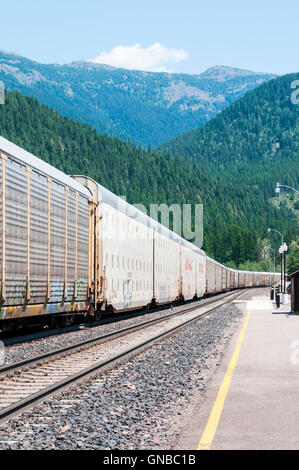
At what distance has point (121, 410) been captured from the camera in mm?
8883

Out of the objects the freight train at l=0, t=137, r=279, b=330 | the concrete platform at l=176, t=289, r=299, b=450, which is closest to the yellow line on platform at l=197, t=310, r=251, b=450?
the concrete platform at l=176, t=289, r=299, b=450

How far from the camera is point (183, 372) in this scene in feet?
42.4

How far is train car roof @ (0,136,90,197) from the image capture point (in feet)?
46.6

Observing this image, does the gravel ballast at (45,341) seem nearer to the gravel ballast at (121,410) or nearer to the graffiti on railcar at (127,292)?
the graffiti on railcar at (127,292)

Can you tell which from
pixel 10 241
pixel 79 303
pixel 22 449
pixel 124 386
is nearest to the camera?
pixel 22 449

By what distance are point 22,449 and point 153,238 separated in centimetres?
2713

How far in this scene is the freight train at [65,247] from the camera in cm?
1432

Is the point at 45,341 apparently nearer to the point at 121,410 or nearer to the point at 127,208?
the point at 121,410

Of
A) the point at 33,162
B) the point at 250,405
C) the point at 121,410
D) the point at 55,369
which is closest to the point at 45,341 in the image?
the point at 33,162

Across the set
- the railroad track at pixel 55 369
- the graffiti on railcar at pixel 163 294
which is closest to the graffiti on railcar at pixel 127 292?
the railroad track at pixel 55 369

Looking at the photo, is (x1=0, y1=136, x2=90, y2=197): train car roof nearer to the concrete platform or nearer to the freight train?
the freight train

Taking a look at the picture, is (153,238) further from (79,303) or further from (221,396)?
(221,396)
